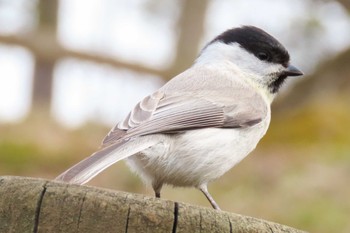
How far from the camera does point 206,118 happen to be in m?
3.29

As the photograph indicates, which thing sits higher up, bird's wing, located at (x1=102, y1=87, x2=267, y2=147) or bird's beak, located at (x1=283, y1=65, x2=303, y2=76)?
bird's beak, located at (x1=283, y1=65, x2=303, y2=76)

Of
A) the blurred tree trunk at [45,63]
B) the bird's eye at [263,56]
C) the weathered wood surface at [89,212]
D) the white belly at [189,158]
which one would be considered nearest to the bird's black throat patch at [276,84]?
the bird's eye at [263,56]

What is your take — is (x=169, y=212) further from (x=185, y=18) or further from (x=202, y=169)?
(x=185, y=18)

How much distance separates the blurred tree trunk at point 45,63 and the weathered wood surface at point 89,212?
6035 millimetres

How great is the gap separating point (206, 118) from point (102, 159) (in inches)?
33.3

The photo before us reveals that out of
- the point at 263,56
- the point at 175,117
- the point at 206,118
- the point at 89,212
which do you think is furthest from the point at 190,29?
the point at 89,212

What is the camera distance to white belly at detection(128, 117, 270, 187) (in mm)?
3027

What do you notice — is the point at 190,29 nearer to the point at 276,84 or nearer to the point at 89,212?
the point at 276,84

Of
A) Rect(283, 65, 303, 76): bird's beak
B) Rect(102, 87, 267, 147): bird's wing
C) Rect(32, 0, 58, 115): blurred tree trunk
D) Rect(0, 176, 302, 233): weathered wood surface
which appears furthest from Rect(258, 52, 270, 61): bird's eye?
Rect(32, 0, 58, 115): blurred tree trunk

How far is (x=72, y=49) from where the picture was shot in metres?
7.93

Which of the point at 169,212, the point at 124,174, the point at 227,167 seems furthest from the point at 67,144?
the point at 169,212

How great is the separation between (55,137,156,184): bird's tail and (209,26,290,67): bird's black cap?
1189mm

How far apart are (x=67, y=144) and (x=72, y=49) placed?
1.45 meters

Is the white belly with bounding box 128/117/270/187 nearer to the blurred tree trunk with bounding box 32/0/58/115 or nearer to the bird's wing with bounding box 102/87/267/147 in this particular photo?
the bird's wing with bounding box 102/87/267/147
